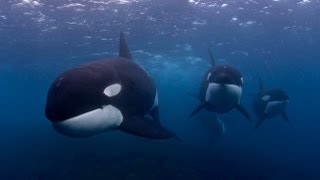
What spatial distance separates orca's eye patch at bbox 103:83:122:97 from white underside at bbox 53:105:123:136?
0.23 metres

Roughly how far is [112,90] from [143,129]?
101cm

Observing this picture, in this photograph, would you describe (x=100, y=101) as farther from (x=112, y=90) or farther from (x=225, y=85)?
(x=225, y=85)

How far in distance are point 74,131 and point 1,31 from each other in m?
23.9

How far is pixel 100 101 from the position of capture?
512 centimetres

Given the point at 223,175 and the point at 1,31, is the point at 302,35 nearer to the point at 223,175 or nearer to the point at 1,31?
the point at 223,175

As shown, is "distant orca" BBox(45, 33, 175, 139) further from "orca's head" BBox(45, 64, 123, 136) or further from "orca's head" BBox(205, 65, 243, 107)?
"orca's head" BBox(205, 65, 243, 107)

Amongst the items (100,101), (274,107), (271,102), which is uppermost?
(100,101)

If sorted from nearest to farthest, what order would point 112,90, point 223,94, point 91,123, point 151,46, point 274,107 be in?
point 91,123
point 112,90
point 223,94
point 274,107
point 151,46

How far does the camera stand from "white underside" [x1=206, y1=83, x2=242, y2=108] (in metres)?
9.36

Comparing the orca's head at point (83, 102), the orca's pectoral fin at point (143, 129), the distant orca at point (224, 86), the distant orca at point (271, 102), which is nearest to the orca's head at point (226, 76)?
the distant orca at point (224, 86)

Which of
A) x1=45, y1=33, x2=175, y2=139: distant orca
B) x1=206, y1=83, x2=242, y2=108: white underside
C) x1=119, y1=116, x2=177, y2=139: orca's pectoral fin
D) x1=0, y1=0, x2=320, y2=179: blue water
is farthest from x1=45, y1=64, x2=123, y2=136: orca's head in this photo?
x1=0, y1=0, x2=320, y2=179: blue water

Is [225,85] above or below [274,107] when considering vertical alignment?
above

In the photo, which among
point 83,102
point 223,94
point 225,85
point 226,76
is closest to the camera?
point 83,102

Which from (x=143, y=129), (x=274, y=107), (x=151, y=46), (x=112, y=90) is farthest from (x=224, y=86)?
(x=151, y=46)
